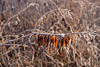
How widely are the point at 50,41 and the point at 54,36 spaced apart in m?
0.05

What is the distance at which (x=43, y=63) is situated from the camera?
7.21 ft

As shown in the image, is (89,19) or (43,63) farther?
(89,19)

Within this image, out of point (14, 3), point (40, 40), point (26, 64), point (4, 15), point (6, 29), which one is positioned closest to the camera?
point (40, 40)

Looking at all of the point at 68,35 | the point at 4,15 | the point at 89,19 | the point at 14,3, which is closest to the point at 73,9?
the point at 89,19

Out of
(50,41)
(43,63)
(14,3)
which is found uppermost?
(14,3)

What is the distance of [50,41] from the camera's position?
1046 mm

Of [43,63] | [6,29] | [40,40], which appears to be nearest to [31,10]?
[6,29]

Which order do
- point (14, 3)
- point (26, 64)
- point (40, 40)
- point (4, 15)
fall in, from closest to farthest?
point (40, 40) < point (26, 64) < point (4, 15) < point (14, 3)

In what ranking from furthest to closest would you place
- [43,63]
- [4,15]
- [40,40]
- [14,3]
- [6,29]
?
[14,3] → [4,15] → [6,29] → [43,63] → [40,40]

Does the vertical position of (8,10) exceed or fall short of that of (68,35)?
it exceeds it

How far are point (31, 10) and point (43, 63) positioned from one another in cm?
122

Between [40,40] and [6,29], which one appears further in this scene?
[6,29]

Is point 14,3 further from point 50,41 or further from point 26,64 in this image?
point 50,41

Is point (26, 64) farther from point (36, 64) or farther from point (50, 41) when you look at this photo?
point (50, 41)
